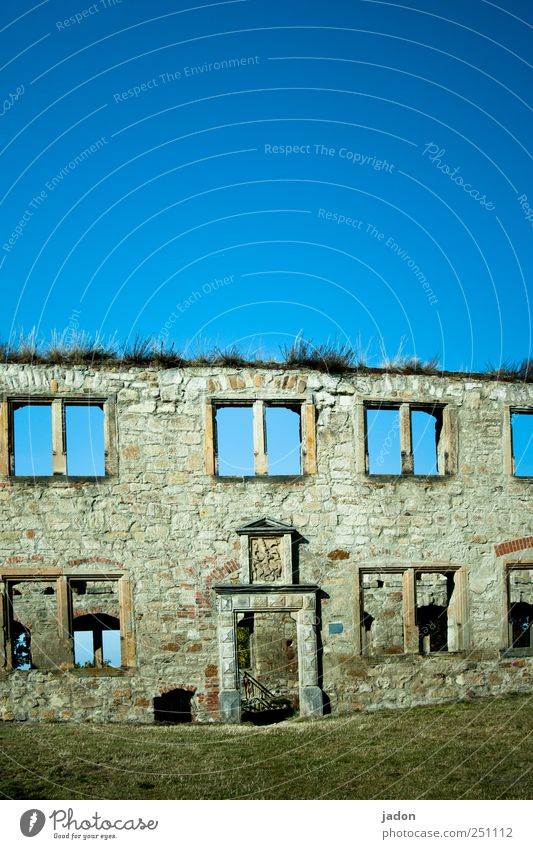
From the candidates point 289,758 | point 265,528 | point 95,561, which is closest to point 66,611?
point 95,561

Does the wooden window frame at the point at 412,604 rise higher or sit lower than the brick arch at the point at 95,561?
lower

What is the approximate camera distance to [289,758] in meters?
14.1

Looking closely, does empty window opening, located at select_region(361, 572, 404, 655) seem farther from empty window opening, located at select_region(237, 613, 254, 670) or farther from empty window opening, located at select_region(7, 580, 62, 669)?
empty window opening, located at select_region(7, 580, 62, 669)

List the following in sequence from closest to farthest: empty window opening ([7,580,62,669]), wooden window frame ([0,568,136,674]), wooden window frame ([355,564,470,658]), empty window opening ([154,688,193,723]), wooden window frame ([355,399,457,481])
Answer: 1. wooden window frame ([0,568,136,674])
2. empty window opening ([154,688,193,723])
3. wooden window frame ([355,564,470,658])
4. wooden window frame ([355,399,457,481])
5. empty window opening ([7,580,62,669])

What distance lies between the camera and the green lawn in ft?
39.6

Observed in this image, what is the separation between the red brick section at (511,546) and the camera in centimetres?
1991

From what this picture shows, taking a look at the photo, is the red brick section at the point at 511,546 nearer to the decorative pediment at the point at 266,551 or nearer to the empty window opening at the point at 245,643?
the decorative pediment at the point at 266,551

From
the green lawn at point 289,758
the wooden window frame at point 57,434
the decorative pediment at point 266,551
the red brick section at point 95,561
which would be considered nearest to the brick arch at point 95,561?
the red brick section at point 95,561

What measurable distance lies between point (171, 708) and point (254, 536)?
10.8 ft

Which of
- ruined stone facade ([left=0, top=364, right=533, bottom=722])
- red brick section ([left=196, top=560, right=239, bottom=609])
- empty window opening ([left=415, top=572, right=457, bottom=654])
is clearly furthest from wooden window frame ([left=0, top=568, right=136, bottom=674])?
empty window opening ([left=415, top=572, right=457, bottom=654])

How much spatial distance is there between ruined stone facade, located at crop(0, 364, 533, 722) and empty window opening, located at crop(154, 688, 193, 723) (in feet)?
0.23

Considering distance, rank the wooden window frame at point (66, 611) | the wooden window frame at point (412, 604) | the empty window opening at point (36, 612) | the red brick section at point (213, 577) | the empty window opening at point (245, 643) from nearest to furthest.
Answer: the wooden window frame at point (66, 611), the red brick section at point (213, 577), the wooden window frame at point (412, 604), the empty window opening at point (36, 612), the empty window opening at point (245, 643)

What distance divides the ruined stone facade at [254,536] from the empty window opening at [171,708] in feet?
0.23

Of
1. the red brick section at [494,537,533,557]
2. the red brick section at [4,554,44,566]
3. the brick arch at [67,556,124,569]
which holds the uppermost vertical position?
the red brick section at [4,554,44,566]
